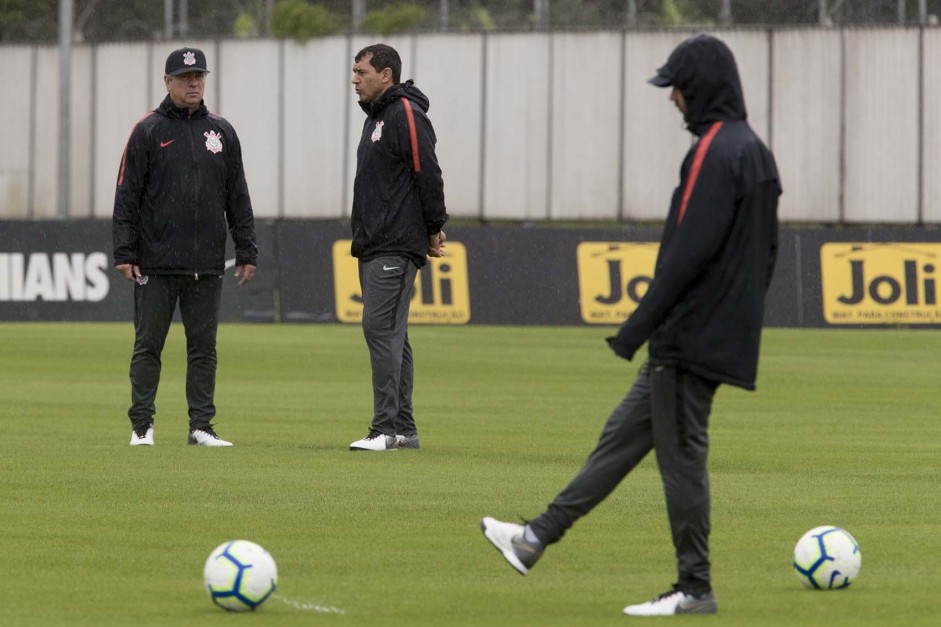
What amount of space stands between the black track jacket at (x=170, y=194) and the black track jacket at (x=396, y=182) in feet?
3.09

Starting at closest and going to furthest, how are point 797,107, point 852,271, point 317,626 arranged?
point 317,626 < point 852,271 < point 797,107

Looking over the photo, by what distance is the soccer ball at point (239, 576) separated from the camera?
6.70 m

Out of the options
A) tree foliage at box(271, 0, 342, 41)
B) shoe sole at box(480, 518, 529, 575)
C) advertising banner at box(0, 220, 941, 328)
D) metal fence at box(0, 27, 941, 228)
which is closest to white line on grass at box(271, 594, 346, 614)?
shoe sole at box(480, 518, 529, 575)

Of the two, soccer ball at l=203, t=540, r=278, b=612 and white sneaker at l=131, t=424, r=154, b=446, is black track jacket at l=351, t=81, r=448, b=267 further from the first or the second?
soccer ball at l=203, t=540, r=278, b=612

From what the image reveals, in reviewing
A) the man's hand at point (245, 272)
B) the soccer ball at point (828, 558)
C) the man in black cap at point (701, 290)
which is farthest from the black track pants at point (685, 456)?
the man's hand at point (245, 272)

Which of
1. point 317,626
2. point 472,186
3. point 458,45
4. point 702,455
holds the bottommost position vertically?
point 317,626

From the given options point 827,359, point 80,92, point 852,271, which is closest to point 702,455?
point 827,359

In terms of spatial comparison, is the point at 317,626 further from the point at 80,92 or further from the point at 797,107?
the point at 80,92

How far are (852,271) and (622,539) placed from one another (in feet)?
64.2

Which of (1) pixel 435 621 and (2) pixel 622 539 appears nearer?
(1) pixel 435 621

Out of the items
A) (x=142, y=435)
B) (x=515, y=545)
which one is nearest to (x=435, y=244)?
(x=142, y=435)

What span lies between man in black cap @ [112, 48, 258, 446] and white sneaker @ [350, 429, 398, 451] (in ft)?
3.46

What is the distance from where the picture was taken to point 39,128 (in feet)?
139

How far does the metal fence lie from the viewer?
1430 inches
